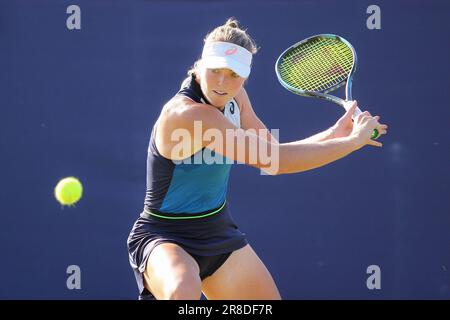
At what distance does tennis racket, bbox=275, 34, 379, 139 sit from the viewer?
153 inches

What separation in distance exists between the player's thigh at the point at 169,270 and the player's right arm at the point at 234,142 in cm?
40

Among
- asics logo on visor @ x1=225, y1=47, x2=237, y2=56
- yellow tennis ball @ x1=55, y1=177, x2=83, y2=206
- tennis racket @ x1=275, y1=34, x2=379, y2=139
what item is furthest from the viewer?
yellow tennis ball @ x1=55, y1=177, x2=83, y2=206

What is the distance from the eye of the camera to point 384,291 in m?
5.09

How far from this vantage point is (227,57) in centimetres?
316

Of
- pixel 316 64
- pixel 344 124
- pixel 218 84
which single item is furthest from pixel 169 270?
pixel 316 64

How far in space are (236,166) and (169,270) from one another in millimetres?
1941

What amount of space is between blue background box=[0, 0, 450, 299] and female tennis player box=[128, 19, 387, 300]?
1.48 metres

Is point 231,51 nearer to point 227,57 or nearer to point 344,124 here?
point 227,57

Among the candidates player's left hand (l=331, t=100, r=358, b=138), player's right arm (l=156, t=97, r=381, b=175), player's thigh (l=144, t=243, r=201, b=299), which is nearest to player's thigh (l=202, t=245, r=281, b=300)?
player's thigh (l=144, t=243, r=201, b=299)

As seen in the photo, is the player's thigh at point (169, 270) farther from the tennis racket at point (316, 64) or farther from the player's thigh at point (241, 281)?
the tennis racket at point (316, 64)

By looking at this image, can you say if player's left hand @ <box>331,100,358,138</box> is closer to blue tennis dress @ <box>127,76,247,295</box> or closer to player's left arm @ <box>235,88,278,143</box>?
player's left arm @ <box>235,88,278,143</box>

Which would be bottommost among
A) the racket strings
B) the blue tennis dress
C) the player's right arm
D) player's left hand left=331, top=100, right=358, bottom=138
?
the blue tennis dress

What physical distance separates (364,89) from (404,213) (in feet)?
2.65

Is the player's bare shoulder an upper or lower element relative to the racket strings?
lower
